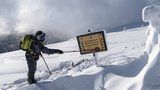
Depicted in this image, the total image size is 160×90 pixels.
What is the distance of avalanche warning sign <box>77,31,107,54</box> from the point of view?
624 inches

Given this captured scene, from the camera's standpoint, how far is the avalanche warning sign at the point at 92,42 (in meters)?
15.9

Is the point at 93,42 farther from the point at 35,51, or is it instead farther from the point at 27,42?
the point at 27,42

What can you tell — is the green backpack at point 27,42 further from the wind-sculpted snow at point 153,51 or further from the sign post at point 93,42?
the wind-sculpted snow at point 153,51

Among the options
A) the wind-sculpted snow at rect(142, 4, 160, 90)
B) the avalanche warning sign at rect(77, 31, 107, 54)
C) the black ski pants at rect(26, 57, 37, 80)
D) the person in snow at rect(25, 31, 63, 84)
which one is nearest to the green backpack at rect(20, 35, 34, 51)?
the person in snow at rect(25, 31, 63, 84)

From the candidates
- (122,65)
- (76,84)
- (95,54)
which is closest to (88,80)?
(76,84)

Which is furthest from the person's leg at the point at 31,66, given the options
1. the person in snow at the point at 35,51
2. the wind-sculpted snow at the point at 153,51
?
the wind-sculpted snow at the point at 153,51

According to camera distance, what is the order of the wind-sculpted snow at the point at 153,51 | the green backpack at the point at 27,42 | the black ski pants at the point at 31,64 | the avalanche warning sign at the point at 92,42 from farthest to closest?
1. the avalanche warning sign at the point at 92,42
2. the black ski pants at the point at 31,64
3. the green backpack at the point at 27,42
4. the wind-sculpted snow at the point at 153,51

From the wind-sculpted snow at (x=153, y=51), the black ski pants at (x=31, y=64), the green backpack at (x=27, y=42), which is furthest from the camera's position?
the black ski pants at (x=31, y=64)

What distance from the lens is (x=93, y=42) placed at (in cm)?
1608

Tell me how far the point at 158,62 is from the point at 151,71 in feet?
1.52

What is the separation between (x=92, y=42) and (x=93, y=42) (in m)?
0.05

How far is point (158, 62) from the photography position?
13148 millimetres

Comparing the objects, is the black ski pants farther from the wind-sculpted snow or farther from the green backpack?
the wind-sculpted snow

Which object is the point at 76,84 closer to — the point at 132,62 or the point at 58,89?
the point at 58,89
